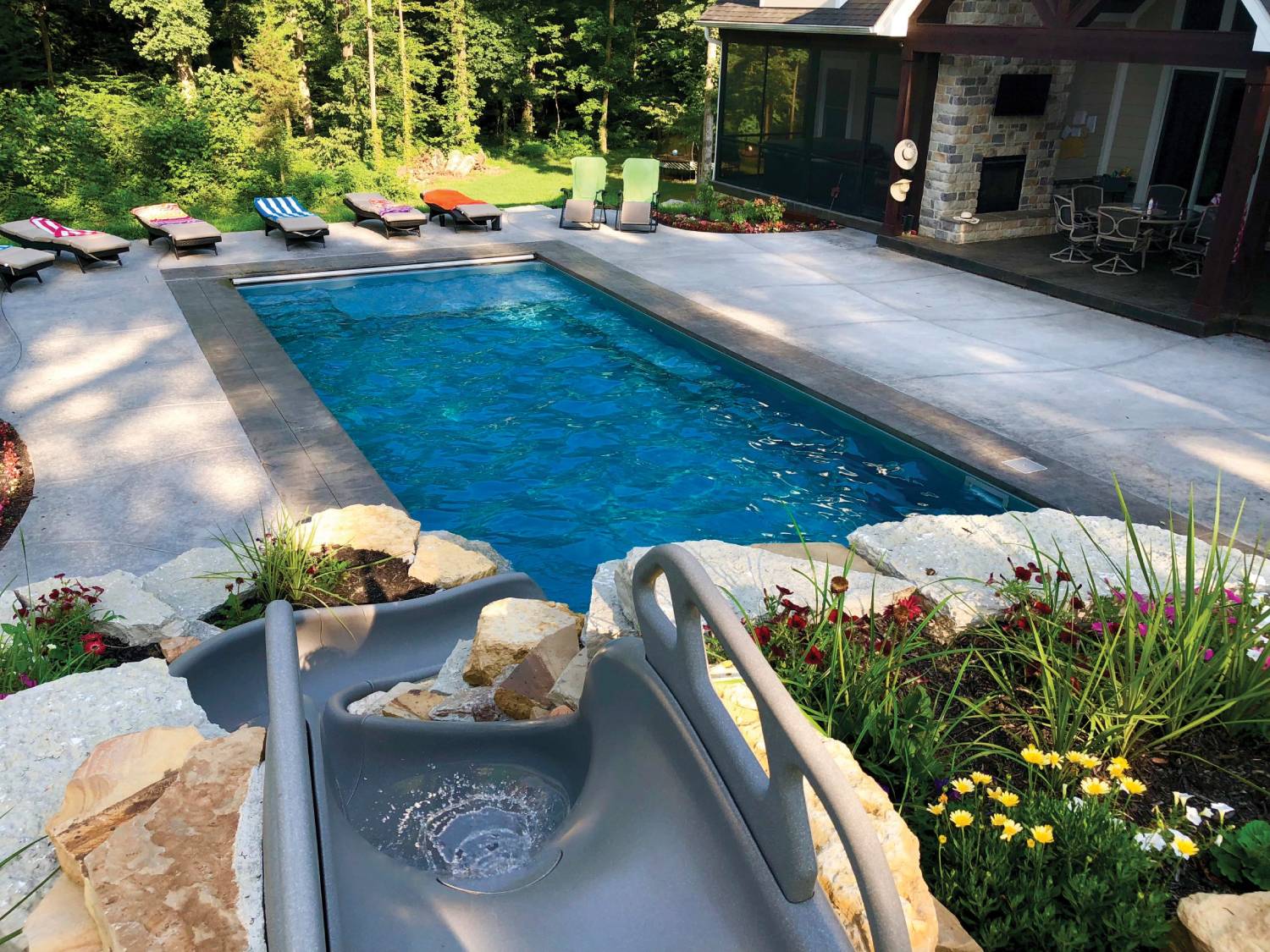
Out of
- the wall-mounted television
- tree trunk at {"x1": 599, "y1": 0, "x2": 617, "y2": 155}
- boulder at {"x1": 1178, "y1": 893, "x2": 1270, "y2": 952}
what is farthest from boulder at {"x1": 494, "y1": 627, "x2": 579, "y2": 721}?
tree trunk at {"x1": 599, "y1": 0, "x2": 617, "y2": 155}

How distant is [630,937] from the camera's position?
88.7 inches

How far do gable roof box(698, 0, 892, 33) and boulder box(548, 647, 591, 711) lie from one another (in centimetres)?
1330

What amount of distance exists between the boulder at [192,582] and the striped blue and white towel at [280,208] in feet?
35.7

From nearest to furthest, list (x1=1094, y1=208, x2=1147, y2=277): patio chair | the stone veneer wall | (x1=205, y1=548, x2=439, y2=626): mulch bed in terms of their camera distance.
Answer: (x1=205, y1=548, x2=439, y2=626): mulch bed, (x1=1094, y1=208, x2=1147, y2=277): patio chair, the stone veneer wall

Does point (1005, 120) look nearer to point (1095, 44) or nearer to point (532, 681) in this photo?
point (1095, 44)

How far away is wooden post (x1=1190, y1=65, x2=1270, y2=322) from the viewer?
10.2 m

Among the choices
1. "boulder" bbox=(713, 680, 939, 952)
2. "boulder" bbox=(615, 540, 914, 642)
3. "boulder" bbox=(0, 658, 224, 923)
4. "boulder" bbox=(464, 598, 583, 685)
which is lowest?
"boulder" bbox=(464, 598, 583, 685)

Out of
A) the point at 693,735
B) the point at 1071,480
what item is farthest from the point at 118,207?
the point at 693,735

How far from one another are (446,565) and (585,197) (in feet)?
41.5

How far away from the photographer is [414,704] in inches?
157

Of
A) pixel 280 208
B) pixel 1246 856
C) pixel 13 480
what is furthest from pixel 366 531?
pixel 280 208

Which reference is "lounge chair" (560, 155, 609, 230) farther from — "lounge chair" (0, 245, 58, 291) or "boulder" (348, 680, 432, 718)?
"boulder" (348, 680, 432, 718)

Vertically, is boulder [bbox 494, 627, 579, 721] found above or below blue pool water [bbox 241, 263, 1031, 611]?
above

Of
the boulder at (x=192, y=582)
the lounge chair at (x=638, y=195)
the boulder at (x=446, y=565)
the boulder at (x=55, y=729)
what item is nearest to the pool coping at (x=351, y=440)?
the boulder at (x=446, y=565)
